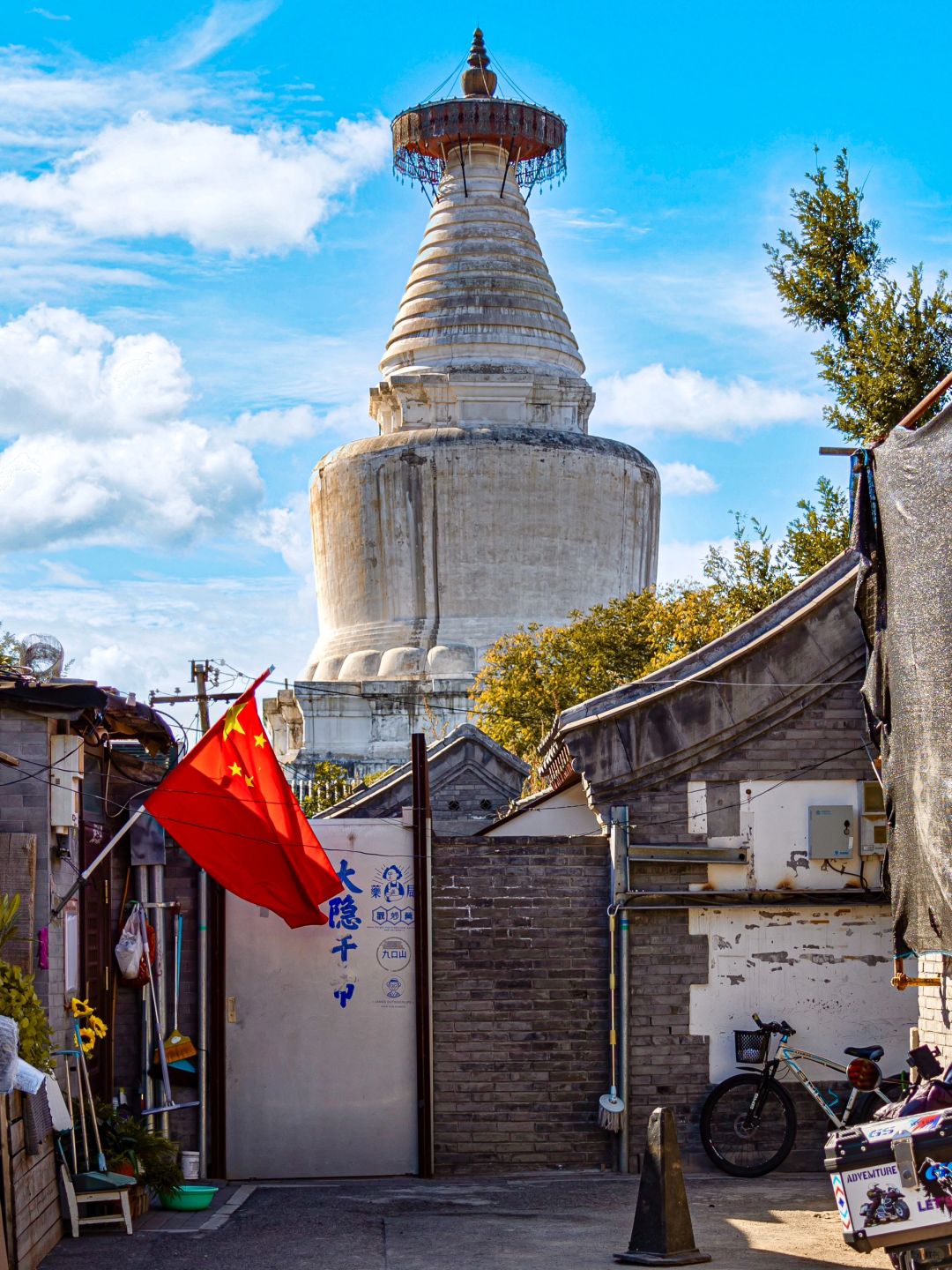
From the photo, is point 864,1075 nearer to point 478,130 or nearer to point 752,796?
point 752,796

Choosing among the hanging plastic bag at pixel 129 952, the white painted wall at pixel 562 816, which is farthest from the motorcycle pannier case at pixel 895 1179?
the white painted wall at pixel 562 816

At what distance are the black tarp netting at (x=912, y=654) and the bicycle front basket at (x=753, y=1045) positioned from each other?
2.46m

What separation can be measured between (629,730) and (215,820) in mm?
3137

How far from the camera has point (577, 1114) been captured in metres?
13.8

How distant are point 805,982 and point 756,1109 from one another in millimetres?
Result: 1065

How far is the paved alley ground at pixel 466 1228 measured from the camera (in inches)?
403

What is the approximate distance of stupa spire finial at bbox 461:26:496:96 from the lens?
48219 millimetres

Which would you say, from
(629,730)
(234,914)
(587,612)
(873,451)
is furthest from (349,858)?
(587,612)

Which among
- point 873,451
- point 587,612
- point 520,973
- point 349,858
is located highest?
point 587,612

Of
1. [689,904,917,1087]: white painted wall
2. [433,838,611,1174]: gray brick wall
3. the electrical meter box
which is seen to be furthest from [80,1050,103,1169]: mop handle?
the electrical meter box

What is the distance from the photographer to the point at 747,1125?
528 inches

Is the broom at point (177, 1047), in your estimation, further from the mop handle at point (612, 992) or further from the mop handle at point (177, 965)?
the mop handle at point (612, 992)

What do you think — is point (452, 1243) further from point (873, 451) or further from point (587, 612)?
point (587, 612)

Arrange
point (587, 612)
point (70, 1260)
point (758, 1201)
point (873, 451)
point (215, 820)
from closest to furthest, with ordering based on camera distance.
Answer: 1. point (70, 1260)
2. point (873, 451)
3. point (758, 1201)
4. point (215, 820)
5. point (587, 612)
